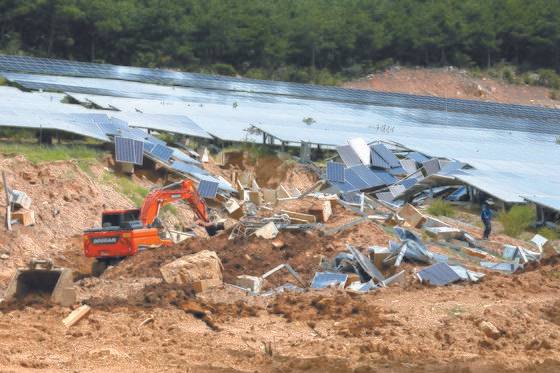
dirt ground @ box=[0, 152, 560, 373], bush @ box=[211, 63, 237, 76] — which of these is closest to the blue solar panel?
dirt ground @ box=[0, 152, 560, 373]

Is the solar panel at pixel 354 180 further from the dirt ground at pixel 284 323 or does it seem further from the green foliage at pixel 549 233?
the dirt ground at pixel 284 323

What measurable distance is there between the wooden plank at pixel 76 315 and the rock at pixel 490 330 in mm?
6163

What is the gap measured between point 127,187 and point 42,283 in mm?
11612

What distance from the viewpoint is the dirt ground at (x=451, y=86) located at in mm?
73438

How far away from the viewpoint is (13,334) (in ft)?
55.7

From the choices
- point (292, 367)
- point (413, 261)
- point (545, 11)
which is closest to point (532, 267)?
point (413, 261)

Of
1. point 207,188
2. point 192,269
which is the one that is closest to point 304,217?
point 192,269

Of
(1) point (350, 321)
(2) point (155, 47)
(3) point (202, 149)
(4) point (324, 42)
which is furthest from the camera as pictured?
(4) point (324, 42)

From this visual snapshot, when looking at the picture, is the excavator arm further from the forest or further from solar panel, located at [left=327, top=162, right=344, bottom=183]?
the forest

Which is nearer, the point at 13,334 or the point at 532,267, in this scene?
the point at 13,334

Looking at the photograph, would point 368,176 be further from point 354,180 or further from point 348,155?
point 348,155

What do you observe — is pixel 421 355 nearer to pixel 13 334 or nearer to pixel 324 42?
pixel 13 334

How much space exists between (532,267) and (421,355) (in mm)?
6933

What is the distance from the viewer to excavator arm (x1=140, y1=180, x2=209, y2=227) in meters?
25.7
